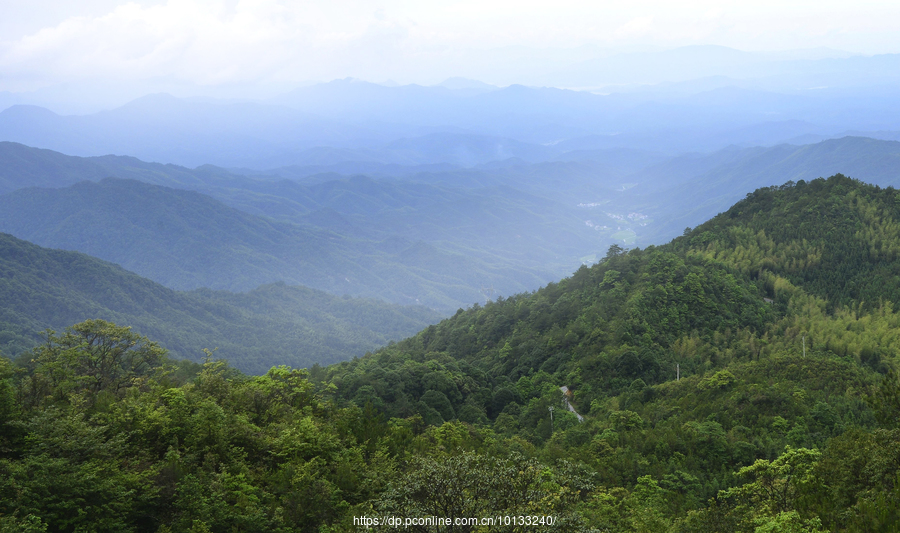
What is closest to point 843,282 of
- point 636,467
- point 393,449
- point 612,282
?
point 612,282

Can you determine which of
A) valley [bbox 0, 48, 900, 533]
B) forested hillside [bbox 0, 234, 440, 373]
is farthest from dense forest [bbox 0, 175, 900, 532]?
forested hillside [bbox 0, 234, 440, 373]

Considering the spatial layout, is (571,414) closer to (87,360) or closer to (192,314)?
(87,360)

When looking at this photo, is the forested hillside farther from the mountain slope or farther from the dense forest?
the dense forest

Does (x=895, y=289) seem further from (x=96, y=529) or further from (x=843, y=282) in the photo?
(x=96, y=529)

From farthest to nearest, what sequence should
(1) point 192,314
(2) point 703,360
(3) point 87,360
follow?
(1) point 192,314 < (2) point 703,360 < (3) point 87,360

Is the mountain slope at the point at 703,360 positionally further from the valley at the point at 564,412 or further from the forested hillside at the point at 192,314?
the forested hillside at the point at 192,314

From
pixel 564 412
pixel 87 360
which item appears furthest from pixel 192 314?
pixel 564 412
